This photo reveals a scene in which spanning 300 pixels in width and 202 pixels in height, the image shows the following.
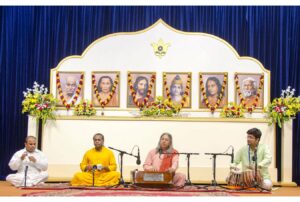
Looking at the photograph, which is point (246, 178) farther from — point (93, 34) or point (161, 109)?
point (93, 34)

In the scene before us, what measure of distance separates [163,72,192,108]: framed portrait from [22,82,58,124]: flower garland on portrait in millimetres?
2543

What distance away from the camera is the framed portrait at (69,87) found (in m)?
13.4

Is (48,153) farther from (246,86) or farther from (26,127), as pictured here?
(246,86)

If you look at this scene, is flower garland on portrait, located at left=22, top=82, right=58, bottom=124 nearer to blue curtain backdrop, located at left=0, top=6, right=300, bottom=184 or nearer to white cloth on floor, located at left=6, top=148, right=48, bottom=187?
blue curtain backdrop, located at left=0, top=6, right=300, bottom=184

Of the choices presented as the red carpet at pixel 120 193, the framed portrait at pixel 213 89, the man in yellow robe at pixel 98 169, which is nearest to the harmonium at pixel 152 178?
the red carpet at pixel 120 193

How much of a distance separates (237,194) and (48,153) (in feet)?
15.4

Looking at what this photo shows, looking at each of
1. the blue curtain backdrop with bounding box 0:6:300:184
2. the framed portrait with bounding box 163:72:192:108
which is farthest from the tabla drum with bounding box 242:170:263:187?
the blue curtain backdrop with bounding box 0:6:300:184

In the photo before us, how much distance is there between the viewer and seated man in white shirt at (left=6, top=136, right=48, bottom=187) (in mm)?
11359

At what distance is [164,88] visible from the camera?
44.0ft

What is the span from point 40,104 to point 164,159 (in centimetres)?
325

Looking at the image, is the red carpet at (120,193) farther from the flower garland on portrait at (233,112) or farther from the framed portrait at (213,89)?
the framed portrait at (213,89)

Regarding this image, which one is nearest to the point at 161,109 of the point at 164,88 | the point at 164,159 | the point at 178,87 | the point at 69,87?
the point at 164,88

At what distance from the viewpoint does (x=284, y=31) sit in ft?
44.9

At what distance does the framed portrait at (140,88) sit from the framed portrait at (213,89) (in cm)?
111
